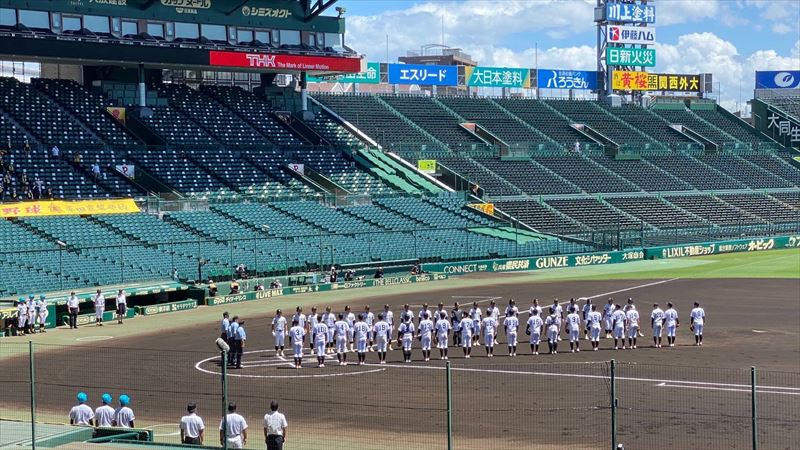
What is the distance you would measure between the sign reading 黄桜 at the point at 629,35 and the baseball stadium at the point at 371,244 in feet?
0.67

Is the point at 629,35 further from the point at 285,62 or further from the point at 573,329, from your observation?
the point at 573,329

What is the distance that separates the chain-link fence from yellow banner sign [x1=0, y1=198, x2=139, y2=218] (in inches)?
834

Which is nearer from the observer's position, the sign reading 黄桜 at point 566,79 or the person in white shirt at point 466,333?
the person in white shirt at point 466,333

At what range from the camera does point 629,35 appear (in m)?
107

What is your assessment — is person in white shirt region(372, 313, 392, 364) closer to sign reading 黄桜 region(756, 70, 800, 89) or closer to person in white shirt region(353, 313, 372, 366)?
person in white shirt region(353, 313, 372, 366)

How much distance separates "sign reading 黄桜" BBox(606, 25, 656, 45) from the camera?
347 ft

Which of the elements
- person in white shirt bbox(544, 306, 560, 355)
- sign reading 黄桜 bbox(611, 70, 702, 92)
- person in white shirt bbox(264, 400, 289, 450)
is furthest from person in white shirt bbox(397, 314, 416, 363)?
sign reading 黄桜 bbox(611, 70, 702, 92)

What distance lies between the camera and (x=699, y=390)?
28.7 metres

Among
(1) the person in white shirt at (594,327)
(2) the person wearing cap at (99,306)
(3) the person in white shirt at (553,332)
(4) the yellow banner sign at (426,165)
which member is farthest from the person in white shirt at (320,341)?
(4) the yellow banner sign at (426,165)

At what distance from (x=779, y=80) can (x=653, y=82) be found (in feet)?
55.2

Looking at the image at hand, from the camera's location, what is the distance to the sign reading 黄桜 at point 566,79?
346ft

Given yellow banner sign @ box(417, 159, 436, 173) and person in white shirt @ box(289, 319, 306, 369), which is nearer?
person in white shirt @ box(289, 319, 306, 369)

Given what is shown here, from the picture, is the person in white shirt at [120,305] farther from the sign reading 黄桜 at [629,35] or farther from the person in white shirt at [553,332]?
the sign reading 黄桜 at [629,35]

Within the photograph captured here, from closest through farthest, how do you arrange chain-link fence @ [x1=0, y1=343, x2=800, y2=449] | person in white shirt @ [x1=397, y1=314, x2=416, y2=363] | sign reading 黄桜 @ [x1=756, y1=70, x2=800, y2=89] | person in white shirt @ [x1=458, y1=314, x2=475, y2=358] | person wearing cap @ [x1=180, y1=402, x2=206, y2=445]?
person wearing cap @ [x1=180, y1=402, x2=206, y2=445] < chain-link fence @ [x1=0, y1=343, x2=800, y2=449] < person in white shirt @ [x1=397, y1=314, x2=416, y2=363] < person in white shirt @ [x1=458, y1=314, x2=475, y2=358] < sign reading 黄桜 @ [x1=756, y1=70, x2=800, y2=89]
